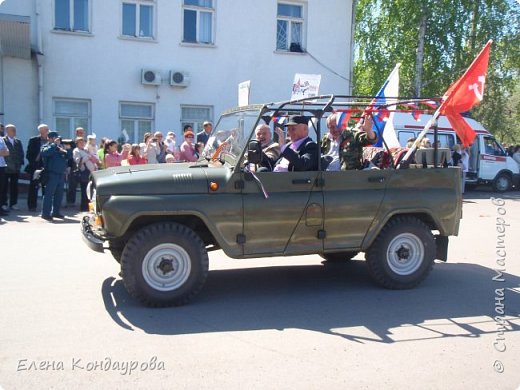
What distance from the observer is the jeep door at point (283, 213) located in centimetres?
561

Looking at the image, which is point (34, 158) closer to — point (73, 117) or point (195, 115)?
point (73, 117)

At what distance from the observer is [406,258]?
20.7 feet

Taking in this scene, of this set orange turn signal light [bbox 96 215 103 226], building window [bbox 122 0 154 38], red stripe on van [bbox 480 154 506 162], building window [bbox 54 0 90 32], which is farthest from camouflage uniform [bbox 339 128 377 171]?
red stripe on van [bbox 480 154 506 162]

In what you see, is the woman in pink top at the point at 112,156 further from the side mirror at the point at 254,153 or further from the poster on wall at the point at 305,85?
the side mirror at the point at 254,153

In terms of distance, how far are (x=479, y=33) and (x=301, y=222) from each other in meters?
22.7

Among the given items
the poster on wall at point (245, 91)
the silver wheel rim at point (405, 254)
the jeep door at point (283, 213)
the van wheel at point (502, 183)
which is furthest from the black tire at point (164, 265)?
the van wheel at point (502, 183)

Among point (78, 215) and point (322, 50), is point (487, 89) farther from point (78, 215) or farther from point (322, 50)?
point (78, 215)

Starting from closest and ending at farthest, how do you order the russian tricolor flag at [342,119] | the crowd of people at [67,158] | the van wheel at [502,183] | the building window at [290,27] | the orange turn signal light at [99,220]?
the orange turn signal light at [99,220], the russian tricolor flag at [342,119], the crowd of people at [67,158], the building window at [290,27], the van wheel at [502,183]

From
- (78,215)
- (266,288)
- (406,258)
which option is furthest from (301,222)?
(78,215)

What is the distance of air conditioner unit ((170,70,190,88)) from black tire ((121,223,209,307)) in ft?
41.2

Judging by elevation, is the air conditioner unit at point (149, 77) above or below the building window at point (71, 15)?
below

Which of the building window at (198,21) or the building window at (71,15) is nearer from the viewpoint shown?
the building window at (71,15)

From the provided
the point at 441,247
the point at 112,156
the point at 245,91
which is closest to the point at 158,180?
the point at 441,247

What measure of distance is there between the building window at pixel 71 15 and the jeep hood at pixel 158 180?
12.3 m
